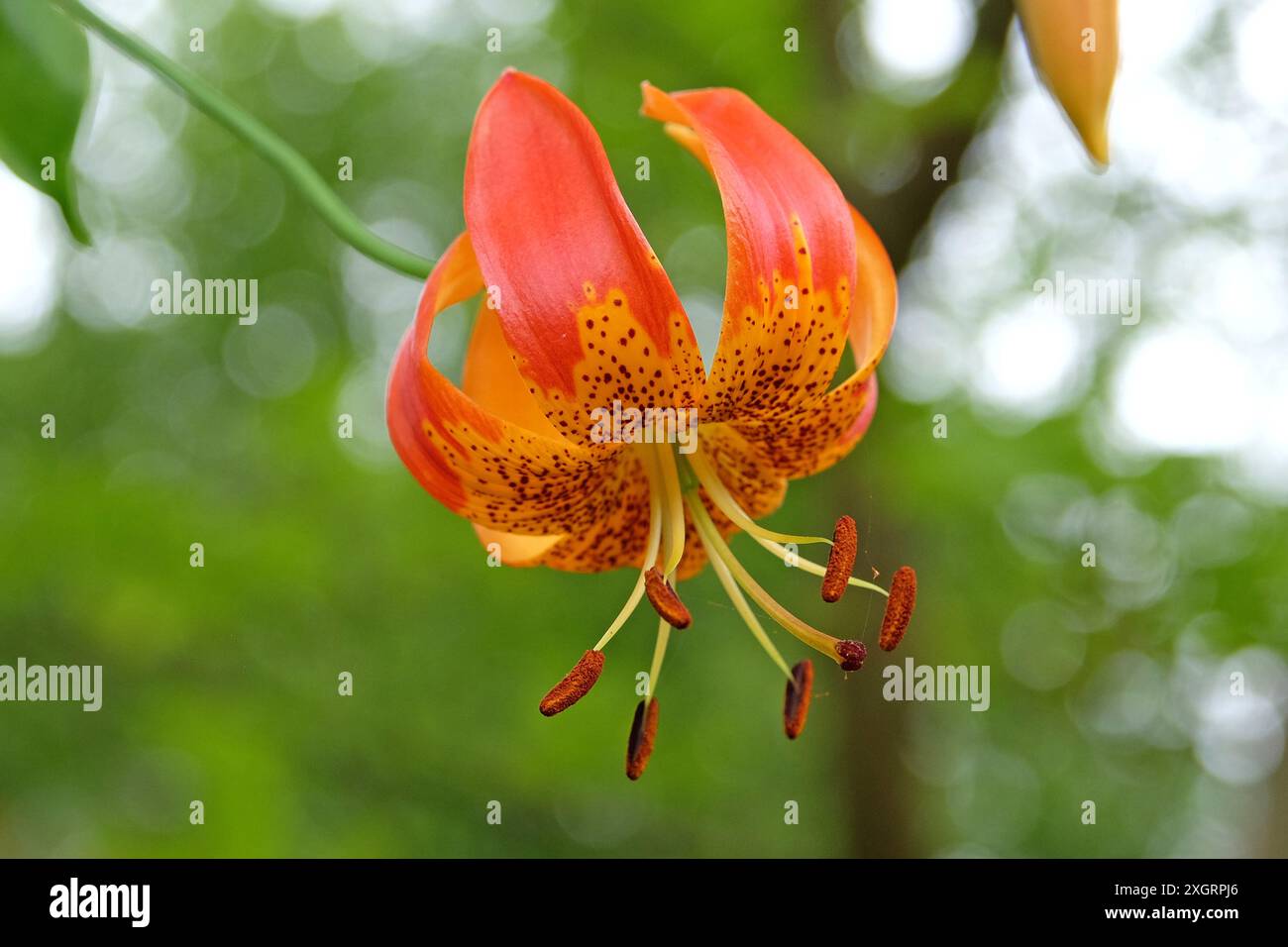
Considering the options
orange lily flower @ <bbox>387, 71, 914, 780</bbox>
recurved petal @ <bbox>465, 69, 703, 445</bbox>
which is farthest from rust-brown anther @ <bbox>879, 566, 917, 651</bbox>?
recurved petal @ <bbox>465, 69, 703, 445</bbox>

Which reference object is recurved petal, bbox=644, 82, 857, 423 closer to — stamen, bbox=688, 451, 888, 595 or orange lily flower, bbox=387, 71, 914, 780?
orange lily flower, bbox=387, 71, 914, 780

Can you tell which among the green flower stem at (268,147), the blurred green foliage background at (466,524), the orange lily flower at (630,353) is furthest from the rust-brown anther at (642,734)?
the blurred green foliage background at (466,524)

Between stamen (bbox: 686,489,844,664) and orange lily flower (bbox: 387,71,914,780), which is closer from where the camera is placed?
orange lily flower (bbox: 387,71,914,780)

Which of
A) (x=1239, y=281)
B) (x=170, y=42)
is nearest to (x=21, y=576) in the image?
(x=170, y=42)

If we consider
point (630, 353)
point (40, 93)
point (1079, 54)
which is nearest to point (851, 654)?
point (630, 353)

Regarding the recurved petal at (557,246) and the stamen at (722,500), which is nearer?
the recurved petal at (557,246)

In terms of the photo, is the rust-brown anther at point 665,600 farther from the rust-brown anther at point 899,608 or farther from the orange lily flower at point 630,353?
the rust-brown anther at point 899,608

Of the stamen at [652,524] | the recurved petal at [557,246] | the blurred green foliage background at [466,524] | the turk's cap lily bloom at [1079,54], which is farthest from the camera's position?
the blurred green foliage background at [466,524]

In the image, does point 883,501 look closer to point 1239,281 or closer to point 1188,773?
point 1239,281
